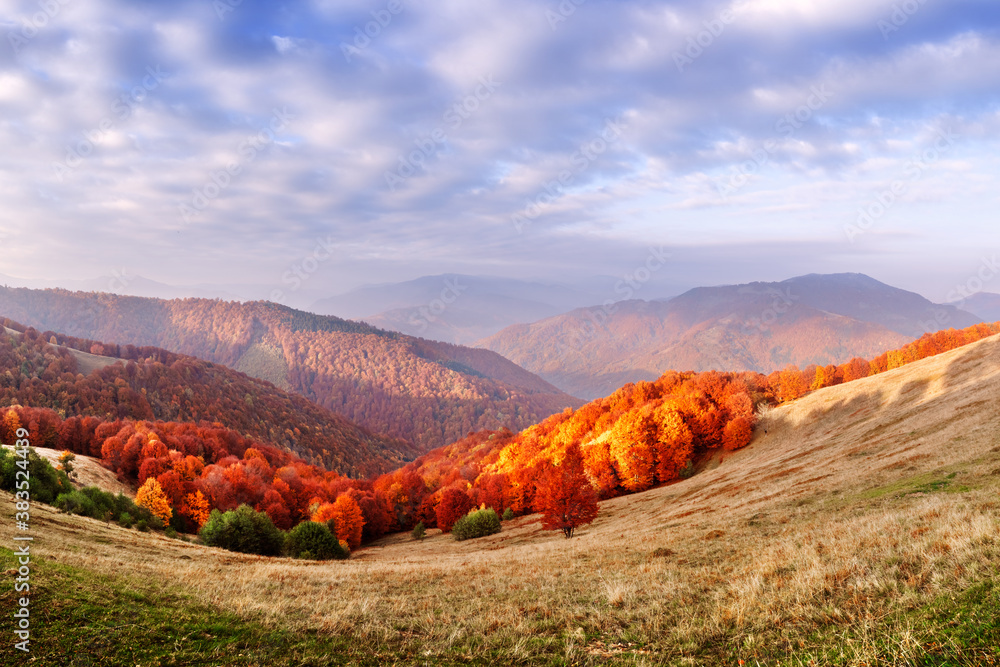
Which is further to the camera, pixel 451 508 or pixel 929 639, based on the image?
pixel 451 508

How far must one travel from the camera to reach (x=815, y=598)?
9.48 m

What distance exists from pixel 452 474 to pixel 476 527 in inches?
2453

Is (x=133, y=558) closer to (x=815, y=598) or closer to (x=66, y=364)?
(x=815, y=598)

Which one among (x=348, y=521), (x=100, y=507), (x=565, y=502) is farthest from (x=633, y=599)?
(x=348, y=521)

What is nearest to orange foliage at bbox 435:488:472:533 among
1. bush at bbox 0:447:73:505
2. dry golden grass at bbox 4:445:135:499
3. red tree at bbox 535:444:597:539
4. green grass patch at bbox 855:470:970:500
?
red tree at bbox 535:444:597:539

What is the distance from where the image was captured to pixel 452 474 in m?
124

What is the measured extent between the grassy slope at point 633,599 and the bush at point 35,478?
1477 cm

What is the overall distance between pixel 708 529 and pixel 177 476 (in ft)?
294

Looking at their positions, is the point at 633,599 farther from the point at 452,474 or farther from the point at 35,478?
the point at 452,474

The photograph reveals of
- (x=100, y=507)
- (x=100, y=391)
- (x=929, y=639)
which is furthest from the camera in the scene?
(x=100, y=391)

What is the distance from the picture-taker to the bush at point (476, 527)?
208 feet

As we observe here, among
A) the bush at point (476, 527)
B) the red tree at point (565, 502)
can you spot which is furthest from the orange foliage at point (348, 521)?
the red tree at point (565, 502)

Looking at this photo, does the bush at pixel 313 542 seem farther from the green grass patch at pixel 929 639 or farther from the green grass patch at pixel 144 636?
the green grass patch at pixel 929 639

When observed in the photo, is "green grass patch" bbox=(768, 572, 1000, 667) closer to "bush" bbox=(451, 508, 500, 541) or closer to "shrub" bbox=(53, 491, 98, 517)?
"shrub" bbox=(53, 491, 98, 517)
